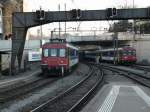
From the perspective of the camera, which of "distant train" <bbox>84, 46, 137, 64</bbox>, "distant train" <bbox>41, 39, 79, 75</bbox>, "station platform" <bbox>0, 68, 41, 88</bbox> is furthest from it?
"distant train" <bbox>84, 46, 137, 64</bbox>

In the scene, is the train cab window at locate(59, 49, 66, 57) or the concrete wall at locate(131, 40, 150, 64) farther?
the concrete wall at locate(131, 40, 150, 64)

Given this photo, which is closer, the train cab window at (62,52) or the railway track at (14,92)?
the railway track at (14,92)

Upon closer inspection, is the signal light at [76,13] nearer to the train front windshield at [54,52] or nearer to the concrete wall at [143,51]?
the train front windshield at [54,52]

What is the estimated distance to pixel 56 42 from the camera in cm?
4191

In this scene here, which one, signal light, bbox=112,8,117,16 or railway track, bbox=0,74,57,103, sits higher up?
signal light, bbox=112,8,117,16

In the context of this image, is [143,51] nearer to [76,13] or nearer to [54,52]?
[54,52]

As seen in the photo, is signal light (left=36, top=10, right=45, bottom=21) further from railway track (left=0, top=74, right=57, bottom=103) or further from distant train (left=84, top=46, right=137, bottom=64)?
distant train (left=84, top=46, right=137, bottom=64)

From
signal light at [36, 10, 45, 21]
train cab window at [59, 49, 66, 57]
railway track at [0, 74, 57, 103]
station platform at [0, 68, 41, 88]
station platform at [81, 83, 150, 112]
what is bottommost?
station platform at [0, 68, 41, 88]

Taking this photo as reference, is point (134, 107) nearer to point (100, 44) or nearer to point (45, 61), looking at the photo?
point (45, 61)

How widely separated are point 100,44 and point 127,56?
35.1 m

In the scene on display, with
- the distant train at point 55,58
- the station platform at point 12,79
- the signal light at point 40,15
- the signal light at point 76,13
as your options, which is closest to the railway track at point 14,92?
the station platform at point 12,79

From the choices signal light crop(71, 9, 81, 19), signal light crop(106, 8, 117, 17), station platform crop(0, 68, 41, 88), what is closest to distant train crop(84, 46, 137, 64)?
signal light crop(106, 8, 117, 17)

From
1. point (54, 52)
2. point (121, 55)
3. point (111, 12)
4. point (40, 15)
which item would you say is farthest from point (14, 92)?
point (121, 55)

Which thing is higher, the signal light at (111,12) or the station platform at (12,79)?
the signal light at (111,12)
